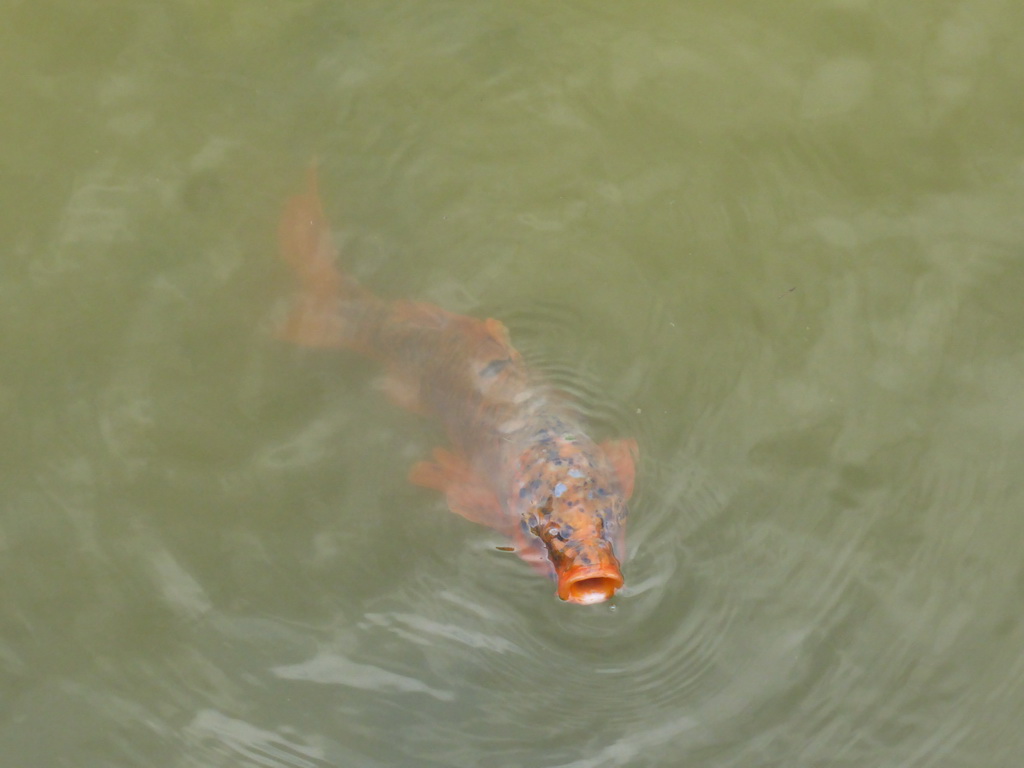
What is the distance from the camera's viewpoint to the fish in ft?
12.4

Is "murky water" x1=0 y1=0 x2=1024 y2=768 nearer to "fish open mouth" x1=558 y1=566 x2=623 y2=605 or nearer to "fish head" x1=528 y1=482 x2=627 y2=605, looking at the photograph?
"fish head" x1=528 y1=482 x2=627 y2=605

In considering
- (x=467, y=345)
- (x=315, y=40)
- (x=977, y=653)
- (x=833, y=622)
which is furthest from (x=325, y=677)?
(x=315, y=40)

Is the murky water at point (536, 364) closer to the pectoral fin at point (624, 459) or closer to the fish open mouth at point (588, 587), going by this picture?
the pectoral fin at point (624, 459)

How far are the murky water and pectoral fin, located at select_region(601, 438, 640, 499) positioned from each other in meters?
0.08

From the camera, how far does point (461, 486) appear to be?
421 centimetres

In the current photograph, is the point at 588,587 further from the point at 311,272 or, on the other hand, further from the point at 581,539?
the point at 311,272

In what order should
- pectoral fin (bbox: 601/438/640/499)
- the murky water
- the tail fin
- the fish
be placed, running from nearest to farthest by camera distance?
1. the fish
2. the murky water
3. pectoral fin (bbox: 601/438/640/499)
4. the tail fin

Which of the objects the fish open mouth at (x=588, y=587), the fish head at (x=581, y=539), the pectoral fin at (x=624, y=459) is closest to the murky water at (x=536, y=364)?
the pectoral fin at (x=624, y=459)

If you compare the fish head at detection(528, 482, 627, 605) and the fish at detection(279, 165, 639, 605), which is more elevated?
the fish at detection(279, 165, 639, 605)

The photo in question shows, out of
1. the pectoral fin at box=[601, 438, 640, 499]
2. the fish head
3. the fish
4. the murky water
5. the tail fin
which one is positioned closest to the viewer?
the fish head

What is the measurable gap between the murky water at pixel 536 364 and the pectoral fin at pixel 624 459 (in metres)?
0.08

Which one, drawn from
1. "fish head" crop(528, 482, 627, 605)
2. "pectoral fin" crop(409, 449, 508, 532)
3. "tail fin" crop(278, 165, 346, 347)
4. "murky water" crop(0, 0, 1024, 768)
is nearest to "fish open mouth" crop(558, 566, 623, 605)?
"fish head" crop(528, 482, 627, 605)

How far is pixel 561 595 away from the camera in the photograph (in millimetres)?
3656

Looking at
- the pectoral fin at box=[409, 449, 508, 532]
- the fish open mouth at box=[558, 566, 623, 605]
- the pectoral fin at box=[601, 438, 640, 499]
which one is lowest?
the fish open mouth at box=[558, 566, 623, 605]
